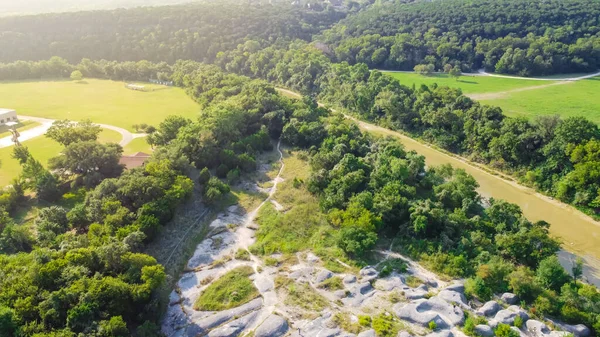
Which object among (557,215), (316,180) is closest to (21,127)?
(316,180)

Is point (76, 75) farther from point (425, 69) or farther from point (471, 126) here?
point (471, 126)

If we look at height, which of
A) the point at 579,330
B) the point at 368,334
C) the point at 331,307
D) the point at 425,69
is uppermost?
the point at 425,69

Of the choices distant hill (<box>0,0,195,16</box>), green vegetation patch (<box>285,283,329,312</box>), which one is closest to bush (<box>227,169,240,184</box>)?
green vegetation patch (<box>285,283,329,312</box>)

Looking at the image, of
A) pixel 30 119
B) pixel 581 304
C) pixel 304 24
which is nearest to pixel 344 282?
pixel 581 304

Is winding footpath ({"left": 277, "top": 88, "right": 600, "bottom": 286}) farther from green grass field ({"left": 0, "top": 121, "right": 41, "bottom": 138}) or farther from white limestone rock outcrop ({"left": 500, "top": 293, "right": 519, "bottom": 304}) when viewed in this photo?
green grass field ({"left": 0, "top": 121, "right": 41, "bottom": 138})

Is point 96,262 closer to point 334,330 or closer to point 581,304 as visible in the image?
point 334,330

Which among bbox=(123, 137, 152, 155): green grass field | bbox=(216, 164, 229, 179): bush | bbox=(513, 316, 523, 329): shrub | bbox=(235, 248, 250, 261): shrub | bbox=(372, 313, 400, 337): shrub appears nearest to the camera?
bbox=(372, 313, 400, 337): shrub
